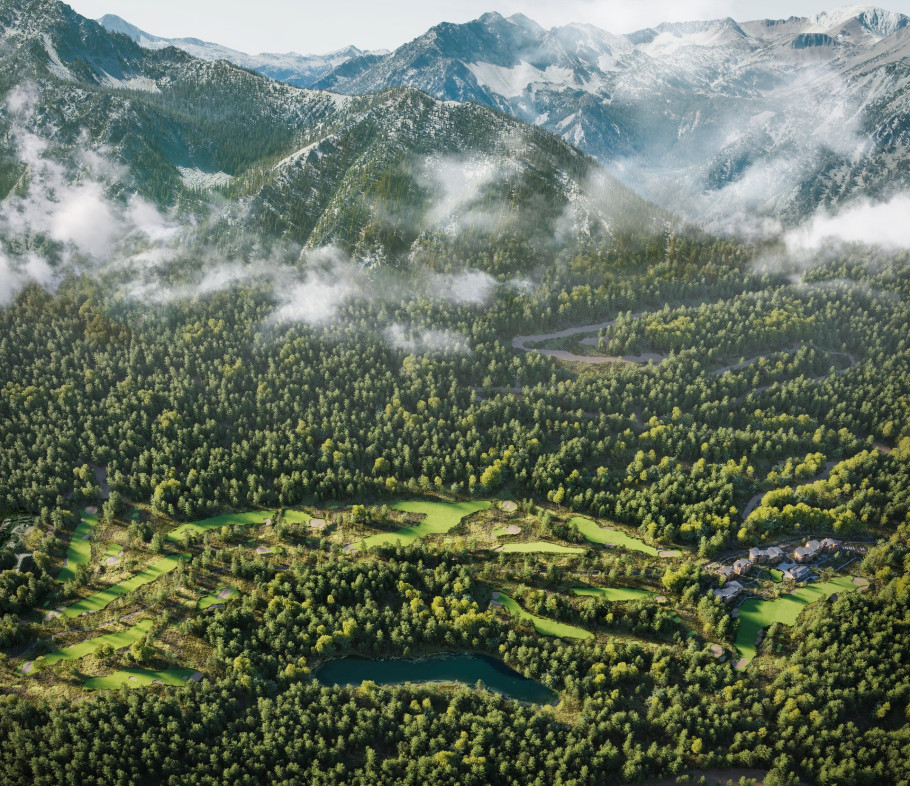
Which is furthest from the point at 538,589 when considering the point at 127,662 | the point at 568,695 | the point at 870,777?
the point at 127,662

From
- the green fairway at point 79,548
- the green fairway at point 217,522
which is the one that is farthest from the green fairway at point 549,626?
the green fairway at point 79,548

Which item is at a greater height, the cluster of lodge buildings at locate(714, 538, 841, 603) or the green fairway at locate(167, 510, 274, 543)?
the cluster of lodge buildings at locate(714, 538, 841, 603)

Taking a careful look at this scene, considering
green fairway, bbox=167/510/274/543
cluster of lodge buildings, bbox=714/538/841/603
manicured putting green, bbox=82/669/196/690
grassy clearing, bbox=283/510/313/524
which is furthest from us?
grassy clearing, bbox=283/510/313/524

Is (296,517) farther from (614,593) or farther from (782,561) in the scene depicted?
(782,561)

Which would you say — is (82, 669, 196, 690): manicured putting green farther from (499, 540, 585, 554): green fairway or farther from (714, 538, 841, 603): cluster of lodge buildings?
(714, 538, 841, 603): cluster of lodge buildings

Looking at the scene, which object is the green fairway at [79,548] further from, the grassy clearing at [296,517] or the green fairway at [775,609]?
the green fairway at [775,609]

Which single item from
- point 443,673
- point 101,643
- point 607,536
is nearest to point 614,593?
point 607,536

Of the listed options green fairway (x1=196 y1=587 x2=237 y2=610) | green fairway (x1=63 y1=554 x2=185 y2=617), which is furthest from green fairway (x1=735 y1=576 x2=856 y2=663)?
green fairway (x1=63 y1=554 x2=185 y2=617)

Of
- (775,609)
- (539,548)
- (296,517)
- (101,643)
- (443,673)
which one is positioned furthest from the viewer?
(296,517)
